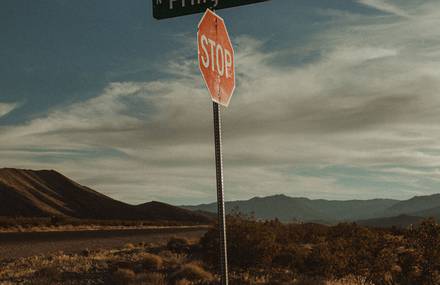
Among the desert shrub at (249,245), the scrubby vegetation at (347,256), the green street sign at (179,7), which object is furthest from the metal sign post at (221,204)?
the desert shrub at (249,245)

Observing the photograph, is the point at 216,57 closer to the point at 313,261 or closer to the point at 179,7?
the point at 179,7

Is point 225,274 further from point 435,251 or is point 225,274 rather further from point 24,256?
point 24,256

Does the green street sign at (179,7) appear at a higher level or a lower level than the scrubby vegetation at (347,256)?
higher

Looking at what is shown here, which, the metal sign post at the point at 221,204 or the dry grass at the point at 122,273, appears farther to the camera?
the dry grass at the point at 122,273

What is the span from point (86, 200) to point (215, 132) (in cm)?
12355

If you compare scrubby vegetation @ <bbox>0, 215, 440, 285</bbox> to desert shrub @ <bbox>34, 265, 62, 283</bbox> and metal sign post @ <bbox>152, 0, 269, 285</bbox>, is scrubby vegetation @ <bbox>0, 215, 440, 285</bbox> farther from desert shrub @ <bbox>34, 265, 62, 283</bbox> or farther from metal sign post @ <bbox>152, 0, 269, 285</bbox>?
metal sign post @ <bbox>152, 0, 269, 285</bbox>

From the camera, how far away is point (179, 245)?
75.2 ft

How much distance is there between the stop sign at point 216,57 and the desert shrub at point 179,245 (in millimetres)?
16793

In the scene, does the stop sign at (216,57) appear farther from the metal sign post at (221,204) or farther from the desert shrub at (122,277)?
the desert shrub at (122,277)

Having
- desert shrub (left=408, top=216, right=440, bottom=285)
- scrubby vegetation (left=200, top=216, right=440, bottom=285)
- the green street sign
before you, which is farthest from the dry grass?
the green street sign

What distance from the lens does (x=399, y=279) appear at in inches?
647

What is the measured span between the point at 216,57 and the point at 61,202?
389ft

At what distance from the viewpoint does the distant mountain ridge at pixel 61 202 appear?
4053 inches

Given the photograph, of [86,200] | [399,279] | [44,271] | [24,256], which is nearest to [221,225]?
[44,271]
